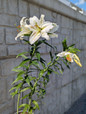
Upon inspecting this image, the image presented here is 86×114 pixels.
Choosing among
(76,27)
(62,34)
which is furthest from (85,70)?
(62,34)

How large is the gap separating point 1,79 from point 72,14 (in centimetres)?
225

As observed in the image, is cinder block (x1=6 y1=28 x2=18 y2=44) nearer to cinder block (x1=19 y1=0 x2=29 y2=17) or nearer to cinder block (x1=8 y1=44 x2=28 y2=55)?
cinder block (x1=8 y1=44 x2=28 y2=55)

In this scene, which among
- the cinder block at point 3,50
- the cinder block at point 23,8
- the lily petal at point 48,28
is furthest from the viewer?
the cinder block at point 23,8

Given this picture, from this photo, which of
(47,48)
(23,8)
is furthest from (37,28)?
(47,48)

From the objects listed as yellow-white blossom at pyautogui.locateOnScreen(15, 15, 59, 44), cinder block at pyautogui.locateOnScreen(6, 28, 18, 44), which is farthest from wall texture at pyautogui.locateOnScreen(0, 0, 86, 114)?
yellow-white blossom at pyautogui.locateOnScreen(15, 15, 59, 44)

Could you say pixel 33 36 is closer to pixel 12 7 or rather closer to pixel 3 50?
pixel 3 50

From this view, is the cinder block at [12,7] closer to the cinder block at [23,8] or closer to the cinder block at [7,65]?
the cinder block at [23,8]

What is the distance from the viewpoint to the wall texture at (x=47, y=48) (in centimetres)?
179

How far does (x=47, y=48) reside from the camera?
2.53 metres

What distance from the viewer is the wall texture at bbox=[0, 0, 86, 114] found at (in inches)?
70.3

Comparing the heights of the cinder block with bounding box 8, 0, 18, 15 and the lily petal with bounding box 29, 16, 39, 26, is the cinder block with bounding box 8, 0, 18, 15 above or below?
above

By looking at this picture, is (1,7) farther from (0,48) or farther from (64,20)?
(64,20)

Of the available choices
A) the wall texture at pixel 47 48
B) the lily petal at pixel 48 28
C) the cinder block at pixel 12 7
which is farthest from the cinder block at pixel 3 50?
the lily petal at pixel 48 28

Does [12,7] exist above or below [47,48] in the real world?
above
